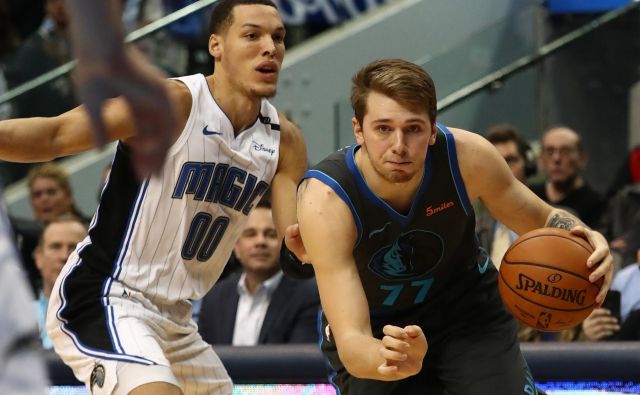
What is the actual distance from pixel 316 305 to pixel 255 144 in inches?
69.4

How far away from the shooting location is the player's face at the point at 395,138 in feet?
12.1

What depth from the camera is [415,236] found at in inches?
154

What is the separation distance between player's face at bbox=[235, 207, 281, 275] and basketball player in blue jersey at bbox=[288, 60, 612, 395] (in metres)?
1.78

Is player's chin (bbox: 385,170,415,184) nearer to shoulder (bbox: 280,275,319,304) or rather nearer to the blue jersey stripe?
the blue jersey stripe

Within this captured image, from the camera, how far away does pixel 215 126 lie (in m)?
4.16

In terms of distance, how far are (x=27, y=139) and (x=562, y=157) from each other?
4.40 m

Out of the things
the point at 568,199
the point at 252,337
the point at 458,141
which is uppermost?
the point at 458,141

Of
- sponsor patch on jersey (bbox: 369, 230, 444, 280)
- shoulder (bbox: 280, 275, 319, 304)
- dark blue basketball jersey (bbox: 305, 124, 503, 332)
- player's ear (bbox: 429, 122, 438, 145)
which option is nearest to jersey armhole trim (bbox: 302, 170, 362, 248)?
dark blue basketball jersey (bbox: 305, 124, 503, 332)

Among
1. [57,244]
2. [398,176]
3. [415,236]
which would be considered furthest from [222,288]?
[398,176]

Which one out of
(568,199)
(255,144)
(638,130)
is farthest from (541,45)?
(255,144)

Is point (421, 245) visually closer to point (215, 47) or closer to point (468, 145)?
point (468, 145)

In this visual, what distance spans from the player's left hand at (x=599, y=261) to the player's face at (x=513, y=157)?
2954 millimetres

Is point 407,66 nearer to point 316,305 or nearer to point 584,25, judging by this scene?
point 316,305

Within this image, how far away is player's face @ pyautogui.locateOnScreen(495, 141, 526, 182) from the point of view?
6.85m
